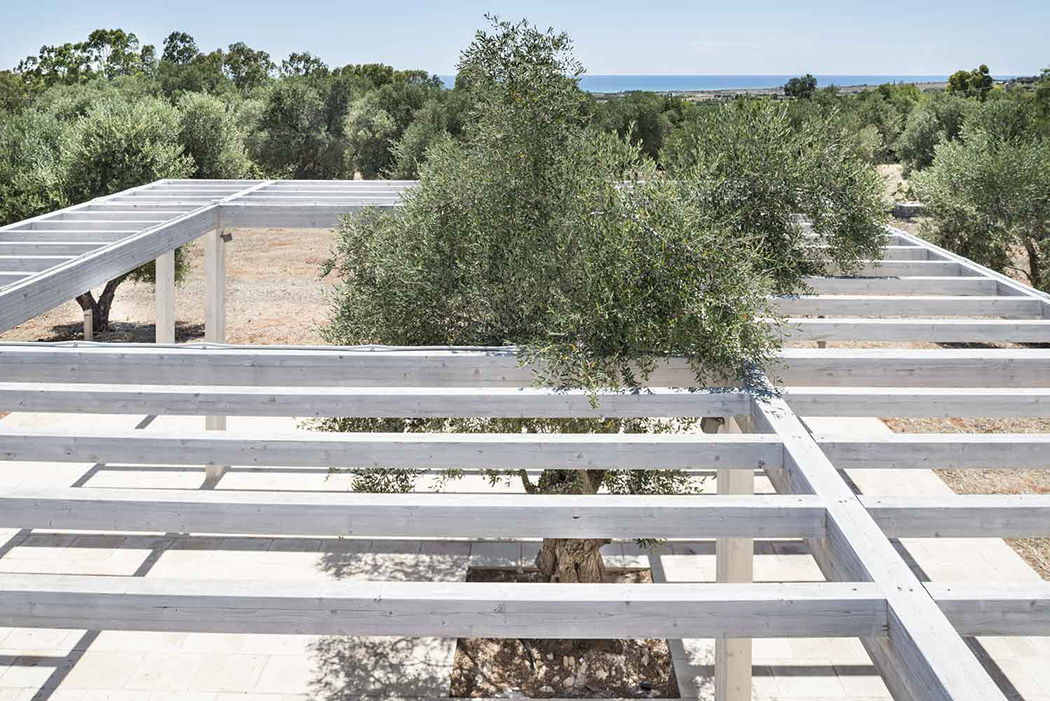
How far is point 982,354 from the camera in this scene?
7.72 meters

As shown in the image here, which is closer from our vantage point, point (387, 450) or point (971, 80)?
point (387, 450)

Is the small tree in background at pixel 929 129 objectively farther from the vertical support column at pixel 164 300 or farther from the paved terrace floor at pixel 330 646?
the vertical support column at pixel 164 300

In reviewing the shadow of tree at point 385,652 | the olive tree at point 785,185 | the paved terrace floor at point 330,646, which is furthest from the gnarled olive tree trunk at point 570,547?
the olive tree at point 785,185

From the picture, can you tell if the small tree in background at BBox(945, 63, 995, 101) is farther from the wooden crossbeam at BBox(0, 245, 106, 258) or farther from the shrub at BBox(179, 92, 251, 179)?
the wooden crossbeam at BBox(0, 245, 106, 258)

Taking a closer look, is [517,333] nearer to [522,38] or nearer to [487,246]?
[487,246]

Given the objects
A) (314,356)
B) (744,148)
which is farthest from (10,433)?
(744,148)

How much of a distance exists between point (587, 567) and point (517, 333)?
3210 millimetres

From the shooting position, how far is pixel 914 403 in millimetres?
6535

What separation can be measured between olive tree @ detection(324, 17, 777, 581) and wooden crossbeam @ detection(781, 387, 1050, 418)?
0.59 metres

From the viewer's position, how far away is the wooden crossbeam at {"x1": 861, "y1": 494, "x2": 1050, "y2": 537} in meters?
4.86

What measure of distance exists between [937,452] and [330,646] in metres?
7.17

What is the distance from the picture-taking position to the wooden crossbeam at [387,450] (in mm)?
5543

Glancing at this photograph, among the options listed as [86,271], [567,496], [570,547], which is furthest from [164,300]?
[567,496]

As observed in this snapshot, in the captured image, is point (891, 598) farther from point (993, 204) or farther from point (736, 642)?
point (993, 204)
